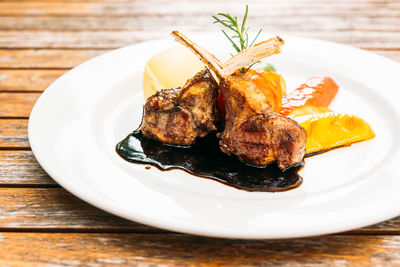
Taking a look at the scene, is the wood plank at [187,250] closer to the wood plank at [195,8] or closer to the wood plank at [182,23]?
the wood plank at [182,23]

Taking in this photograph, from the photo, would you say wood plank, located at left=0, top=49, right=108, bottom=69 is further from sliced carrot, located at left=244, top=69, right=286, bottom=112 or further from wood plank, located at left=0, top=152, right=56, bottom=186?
sliced carrot, located at left=244, top=69, right=286, bottom=112

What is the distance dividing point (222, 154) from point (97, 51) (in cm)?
212

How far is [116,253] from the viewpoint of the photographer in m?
1.82

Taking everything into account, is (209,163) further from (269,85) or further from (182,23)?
(182,23)

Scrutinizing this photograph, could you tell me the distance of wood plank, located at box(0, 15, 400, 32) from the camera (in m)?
4.55

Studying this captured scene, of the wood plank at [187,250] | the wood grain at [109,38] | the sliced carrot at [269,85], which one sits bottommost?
the wood plank at [187,250]

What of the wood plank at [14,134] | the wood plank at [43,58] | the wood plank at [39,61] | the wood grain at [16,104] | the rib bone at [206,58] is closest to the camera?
the rib bone at [206,58]

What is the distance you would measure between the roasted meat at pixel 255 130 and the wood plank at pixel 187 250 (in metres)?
0.55

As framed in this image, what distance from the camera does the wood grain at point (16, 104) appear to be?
10.0 ft

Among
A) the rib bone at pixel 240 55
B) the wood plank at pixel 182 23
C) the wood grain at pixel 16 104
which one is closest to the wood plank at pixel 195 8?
the wood plank at pixel 182 23

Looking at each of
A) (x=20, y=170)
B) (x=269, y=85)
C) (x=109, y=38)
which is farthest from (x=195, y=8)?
(x=20, y=170)

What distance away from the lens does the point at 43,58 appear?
3.93 metres

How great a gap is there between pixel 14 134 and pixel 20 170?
46 cm

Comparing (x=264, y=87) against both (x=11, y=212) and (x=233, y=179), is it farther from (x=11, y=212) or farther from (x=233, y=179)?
(x=11, y=212)
